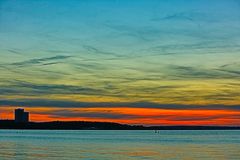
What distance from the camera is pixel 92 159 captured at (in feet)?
→ 168

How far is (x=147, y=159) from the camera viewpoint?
172ft

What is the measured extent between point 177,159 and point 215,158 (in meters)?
4.32

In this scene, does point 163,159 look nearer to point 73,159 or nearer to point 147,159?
point 147,159

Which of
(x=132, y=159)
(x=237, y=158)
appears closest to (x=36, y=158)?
(x=132, y=159)

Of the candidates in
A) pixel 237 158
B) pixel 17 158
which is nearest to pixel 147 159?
pixel 237 158

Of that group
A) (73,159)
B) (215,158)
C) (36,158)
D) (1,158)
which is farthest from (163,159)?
(1,158)

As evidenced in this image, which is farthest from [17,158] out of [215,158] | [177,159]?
[215,158]

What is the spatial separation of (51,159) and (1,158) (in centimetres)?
543

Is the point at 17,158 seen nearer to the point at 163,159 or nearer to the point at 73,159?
the point at 73,159

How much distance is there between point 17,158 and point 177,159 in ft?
59.1

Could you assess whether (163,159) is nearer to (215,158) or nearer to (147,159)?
(147,159)

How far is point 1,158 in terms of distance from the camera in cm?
5138

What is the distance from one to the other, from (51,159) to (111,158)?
6877mm

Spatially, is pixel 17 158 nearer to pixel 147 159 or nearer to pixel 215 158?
pixel 147 159
